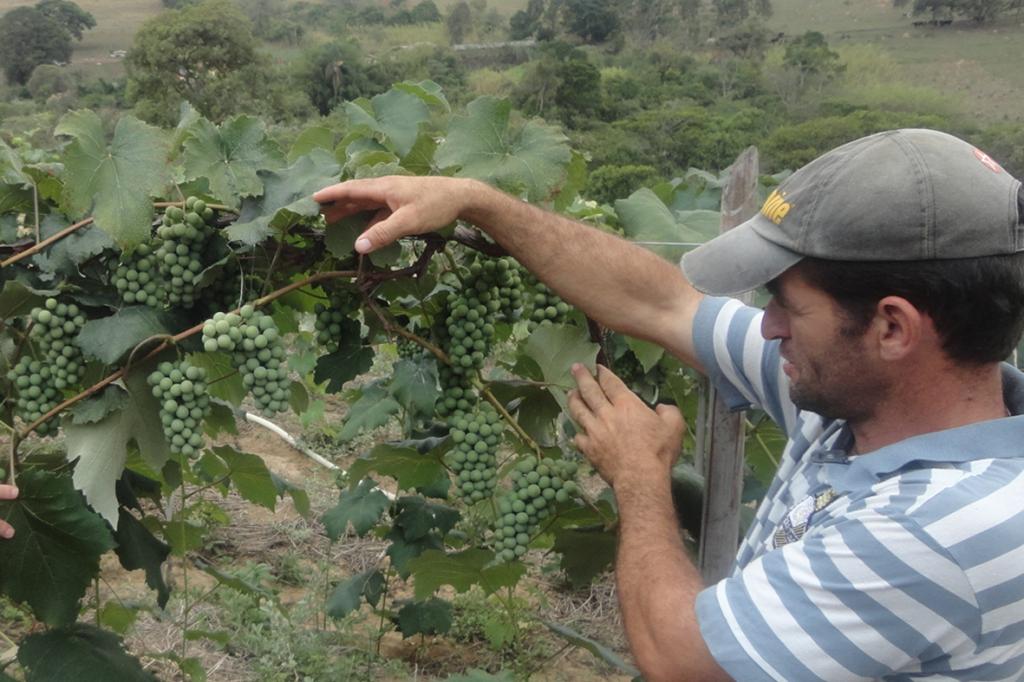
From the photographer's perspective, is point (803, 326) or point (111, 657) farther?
point (111, 657)

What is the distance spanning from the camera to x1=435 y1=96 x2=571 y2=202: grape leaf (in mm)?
2010

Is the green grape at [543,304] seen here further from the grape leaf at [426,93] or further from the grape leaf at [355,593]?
the grape leaf at [355,593]

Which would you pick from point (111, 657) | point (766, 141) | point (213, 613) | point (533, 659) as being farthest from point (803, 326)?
point (766, 141)

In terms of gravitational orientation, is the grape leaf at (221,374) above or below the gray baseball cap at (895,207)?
below

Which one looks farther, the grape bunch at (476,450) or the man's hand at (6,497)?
the grape bunch at (476,450)

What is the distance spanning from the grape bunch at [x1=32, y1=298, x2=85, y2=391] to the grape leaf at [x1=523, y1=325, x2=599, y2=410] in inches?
36.6

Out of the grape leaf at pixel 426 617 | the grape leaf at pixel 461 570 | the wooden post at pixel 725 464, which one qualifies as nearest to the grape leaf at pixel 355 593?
the grape leaf at pixel 426 617

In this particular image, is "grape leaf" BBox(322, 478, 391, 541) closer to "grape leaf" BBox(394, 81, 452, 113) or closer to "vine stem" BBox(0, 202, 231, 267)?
"grape leaf" BBox(394, 81, 452, 113)

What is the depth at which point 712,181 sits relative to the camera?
134 inches

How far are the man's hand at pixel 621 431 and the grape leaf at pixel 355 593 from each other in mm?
1906

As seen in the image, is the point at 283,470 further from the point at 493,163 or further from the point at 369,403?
the point at 493,163

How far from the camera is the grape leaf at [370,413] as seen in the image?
3.07 meters

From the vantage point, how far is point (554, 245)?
2.06 metres

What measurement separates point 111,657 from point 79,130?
4.12 feet
